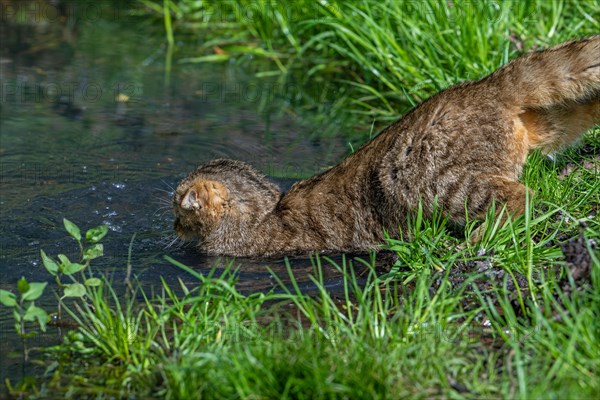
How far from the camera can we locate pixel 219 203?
748 cm

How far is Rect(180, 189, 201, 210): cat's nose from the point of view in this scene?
24.1 feet

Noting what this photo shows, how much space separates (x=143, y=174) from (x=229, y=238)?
1.78 m

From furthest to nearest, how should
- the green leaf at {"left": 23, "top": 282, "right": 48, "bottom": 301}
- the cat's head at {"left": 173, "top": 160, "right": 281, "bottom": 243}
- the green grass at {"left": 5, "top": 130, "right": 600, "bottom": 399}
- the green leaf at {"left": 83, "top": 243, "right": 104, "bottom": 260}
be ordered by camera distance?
1. the cat's head at {"left": 173, "top": 160, "right": 281, "bottom": 243}
2. the green leaf at {"left": 83, "top": 243, "right": 104, "bottom": 260}
3. the green leaf at {"left": 23, "top": 282, "right": 48, "bottom": 301}
4. the green grass at {"left": 5, "top": 130, "right": 600, "bottom": 399}

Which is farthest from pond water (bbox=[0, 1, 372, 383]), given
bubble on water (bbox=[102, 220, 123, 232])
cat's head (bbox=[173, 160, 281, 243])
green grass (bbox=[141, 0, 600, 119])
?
green grass (bbox=[141, 0, 600, 119])

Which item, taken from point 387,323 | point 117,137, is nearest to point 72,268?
point 387,323

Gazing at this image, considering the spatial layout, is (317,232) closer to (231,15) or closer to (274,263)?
(274,263)

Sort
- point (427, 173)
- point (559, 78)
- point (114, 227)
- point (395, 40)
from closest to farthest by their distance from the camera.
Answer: point (559, 78), point (427, 173), point (114, 227), point (395, 40)

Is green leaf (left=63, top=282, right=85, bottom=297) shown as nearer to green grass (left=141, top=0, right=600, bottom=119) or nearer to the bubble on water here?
the bubble on water

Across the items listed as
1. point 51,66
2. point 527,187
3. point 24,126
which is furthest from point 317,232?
point 51,66

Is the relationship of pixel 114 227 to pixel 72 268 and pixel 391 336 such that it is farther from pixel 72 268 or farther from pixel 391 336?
pixel 391 336

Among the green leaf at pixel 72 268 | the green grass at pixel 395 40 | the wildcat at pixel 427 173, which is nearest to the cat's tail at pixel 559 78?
the wildcat at pixel 427 173

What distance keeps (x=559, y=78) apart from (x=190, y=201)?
2762mm

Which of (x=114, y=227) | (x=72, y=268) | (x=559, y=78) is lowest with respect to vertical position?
(x=114, y=227)

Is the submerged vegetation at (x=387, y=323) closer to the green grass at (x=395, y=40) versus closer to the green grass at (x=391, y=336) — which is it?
the green grass at (x=391, y=336)
